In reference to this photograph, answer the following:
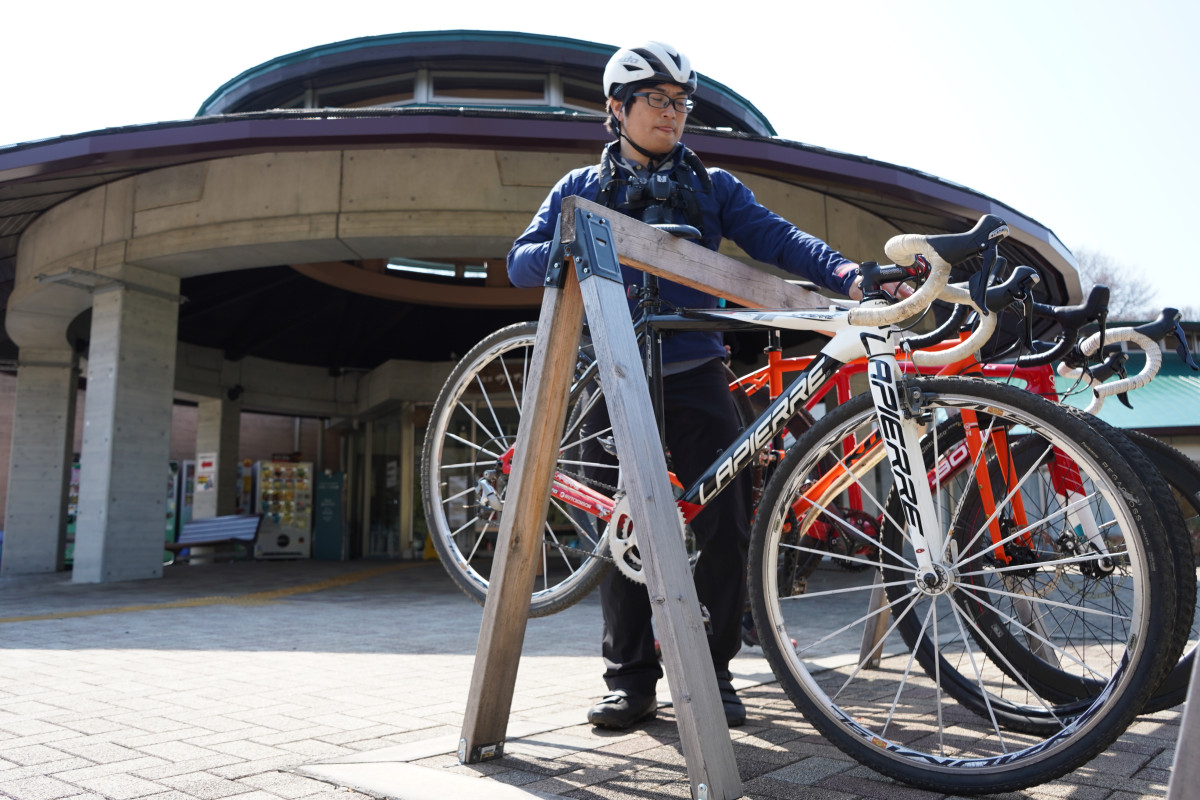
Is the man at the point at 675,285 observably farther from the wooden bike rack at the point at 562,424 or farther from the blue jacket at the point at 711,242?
the wooden bike rack at the point at 562,424

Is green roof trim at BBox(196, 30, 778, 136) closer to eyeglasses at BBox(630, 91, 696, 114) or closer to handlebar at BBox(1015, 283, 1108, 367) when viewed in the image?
eyeglasses at BBox(630, 91, 696, 114)

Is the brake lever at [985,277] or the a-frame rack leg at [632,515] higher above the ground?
the brake lever at [985,277]

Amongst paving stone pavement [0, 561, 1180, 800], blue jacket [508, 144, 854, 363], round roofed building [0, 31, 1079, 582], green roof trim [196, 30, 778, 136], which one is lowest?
paving stone pavement [0, 561, 1180, 800]

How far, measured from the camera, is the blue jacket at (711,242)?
2348mm

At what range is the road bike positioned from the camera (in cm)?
144

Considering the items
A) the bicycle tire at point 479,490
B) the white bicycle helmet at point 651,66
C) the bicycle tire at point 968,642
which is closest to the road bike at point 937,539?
the bicycle tire at point 968,642

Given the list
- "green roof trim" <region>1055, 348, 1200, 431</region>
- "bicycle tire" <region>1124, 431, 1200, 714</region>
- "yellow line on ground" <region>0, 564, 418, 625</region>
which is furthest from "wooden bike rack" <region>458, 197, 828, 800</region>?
"green roof trim" <region>1055, 348, 1200, 431</region>

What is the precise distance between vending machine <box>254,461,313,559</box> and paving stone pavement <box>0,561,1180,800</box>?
12.3 meters

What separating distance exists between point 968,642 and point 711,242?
1.41m

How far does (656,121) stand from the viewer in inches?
101

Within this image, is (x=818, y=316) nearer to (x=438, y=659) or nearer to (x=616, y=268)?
(x=616, y=268)

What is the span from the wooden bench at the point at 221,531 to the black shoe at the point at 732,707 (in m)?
14.9

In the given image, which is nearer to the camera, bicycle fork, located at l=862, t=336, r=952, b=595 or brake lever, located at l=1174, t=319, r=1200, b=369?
bicycle fork, located at l=862, t=336, r=952, b=595

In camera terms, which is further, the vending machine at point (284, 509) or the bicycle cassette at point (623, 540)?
the vending machine at point (284, 509)
